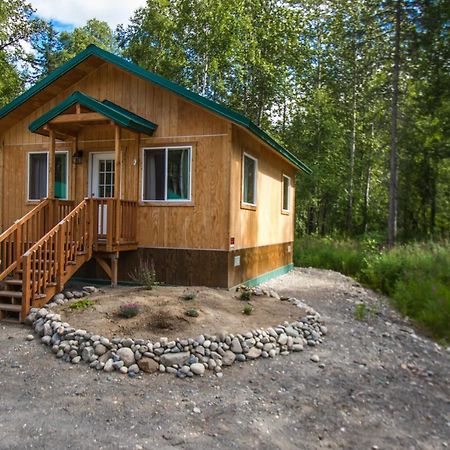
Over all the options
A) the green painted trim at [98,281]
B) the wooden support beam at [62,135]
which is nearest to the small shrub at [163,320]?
the green painted trim at [98,281]

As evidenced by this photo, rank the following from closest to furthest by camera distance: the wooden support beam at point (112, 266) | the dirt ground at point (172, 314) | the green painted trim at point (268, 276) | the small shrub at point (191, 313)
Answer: the dirt ground at point (172, 314)
the small shrub at point (191, 313)
the wooden support beam at point (112, 266)
the green painted trim at point (268, 276)

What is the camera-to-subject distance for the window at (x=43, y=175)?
9586 mm

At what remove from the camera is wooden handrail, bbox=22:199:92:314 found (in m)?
6.42

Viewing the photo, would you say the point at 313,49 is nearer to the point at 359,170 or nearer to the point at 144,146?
the point at 359,170

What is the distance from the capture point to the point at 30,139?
9.92 meters

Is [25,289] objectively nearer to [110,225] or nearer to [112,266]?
[110,225]

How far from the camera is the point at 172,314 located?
19.4ft

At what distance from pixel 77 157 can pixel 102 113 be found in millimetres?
1906

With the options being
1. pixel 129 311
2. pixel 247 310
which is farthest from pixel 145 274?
pixel 247 310

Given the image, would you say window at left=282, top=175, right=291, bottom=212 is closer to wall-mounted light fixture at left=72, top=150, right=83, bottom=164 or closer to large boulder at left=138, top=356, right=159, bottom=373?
wall-mounted light fixture at left=72, top=150, right=83, bottom=164

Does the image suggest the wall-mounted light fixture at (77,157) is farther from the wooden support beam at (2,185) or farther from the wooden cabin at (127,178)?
the wooden support beam at (2,185)

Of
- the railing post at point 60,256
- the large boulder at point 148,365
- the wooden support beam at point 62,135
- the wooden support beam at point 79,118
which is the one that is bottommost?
the large boulder at point 148,365

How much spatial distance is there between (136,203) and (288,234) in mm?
6180

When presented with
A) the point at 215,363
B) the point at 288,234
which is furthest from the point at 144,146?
the point at 288,234
